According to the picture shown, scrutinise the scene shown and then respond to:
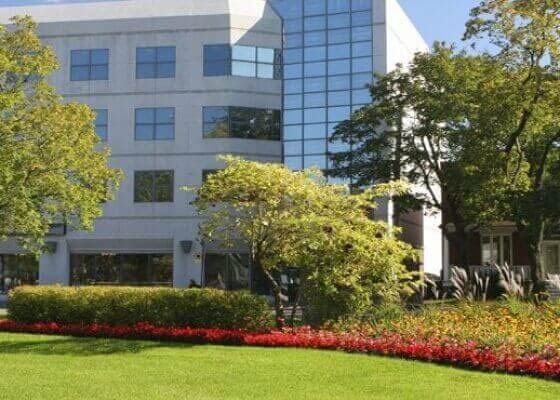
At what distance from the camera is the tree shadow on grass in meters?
14.5

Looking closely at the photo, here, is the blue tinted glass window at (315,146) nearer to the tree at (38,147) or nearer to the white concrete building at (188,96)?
the white concrete building at (188,96)

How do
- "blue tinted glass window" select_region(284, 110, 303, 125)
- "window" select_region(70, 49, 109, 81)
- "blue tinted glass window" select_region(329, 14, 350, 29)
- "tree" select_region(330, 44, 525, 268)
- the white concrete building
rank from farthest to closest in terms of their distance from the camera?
"window" select_region(70, 49, 109, 81) → "blue tinted glass window" select_region(284, 110, 303, 125) → "blue tinted glass window" select_region(329, 14, 350, 29) → the white concrete building → "tree" select_region(330, 44, 525, 268)

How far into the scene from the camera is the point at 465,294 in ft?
62.4

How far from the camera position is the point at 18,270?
136ft

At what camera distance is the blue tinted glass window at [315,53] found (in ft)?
131

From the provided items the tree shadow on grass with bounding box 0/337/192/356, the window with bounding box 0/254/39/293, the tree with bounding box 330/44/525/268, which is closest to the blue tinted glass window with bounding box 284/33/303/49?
the tree with bounding box 330/44/525/268

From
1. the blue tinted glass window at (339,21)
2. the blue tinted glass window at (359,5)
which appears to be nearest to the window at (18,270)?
the blue tinted glass window at (339,21)

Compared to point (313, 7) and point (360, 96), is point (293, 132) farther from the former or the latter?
point (313, 7)

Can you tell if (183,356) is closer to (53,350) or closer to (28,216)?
(53,350)

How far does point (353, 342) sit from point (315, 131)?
26188mm

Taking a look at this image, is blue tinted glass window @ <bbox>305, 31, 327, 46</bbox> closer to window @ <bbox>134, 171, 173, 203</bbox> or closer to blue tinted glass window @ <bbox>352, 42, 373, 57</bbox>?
blue tinted glass window @ <bbox>352, 42, 373, 57</bbox>

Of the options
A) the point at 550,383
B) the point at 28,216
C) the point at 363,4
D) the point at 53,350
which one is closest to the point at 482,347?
the point at 550,383

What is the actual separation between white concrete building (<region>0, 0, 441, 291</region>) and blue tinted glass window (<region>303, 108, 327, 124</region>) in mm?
53

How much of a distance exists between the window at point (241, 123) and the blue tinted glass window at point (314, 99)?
175cm
